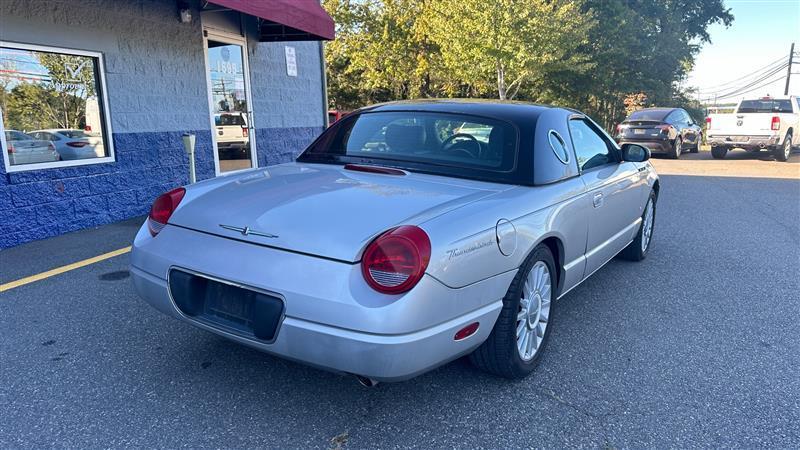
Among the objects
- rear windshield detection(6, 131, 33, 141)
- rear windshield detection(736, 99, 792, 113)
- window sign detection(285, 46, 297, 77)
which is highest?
window sign detection(285, 46, 297, 77)

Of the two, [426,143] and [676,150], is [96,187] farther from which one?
[676,150]

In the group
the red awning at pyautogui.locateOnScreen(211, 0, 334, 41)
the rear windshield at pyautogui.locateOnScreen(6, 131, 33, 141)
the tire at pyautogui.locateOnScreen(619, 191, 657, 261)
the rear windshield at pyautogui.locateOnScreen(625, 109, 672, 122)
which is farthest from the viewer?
the rear windshield at pyautogui.locateOnScreen(625, 109, 672, 122)

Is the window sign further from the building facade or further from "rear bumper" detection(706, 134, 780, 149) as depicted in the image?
"rear bumper" detection(706, 134, 780, 149)

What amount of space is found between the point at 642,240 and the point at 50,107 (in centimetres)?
647

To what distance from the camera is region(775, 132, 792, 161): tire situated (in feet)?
51.7

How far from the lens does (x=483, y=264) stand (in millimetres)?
2477

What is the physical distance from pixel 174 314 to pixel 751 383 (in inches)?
121

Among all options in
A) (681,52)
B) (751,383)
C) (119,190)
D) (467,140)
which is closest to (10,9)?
(119,190)

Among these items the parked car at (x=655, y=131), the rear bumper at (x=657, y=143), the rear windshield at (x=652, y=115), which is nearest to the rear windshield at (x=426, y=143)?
the parked car at (x=655, y=131)

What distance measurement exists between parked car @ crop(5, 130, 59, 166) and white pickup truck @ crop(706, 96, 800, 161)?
16.5m

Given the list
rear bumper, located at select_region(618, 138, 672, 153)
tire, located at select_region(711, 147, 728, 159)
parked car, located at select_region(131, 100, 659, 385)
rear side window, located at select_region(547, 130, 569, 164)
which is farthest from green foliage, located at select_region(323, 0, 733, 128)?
parked car, located at select_region(131, 100, 659, 385)

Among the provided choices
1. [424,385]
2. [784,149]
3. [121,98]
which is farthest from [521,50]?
[424,385]

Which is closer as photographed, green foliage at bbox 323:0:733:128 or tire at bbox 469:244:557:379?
tire at bbox 469:244:557:379

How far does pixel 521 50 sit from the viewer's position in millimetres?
19125
